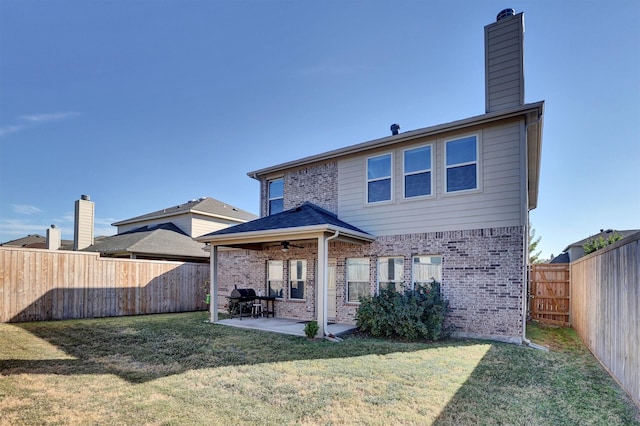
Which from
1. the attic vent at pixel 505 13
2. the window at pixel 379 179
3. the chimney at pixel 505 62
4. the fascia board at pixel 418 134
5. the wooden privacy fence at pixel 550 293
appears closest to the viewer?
the fascia board at pixel 418 134

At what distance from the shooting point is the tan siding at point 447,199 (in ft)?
26.5

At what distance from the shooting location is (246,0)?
10.1 metres

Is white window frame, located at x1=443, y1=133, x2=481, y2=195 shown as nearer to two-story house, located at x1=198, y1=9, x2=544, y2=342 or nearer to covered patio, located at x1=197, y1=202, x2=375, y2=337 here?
two-story house, located at x1=198, y1=9, x2=544, y2=342

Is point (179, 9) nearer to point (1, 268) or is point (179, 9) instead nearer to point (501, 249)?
point (1, 268)

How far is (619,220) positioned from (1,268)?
104 feet

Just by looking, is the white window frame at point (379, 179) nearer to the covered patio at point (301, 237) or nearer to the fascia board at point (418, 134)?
the fascia board at point (418, 134)

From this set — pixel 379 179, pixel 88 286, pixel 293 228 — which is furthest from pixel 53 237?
pixel 379 179

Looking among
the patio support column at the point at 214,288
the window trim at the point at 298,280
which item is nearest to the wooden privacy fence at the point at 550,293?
the window trim at the point at 298,280

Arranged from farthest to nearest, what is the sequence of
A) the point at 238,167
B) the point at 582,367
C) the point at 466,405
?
the point at 238,167, the point at 582,367, the point at 466,405

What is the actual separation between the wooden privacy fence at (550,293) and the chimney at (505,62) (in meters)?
6.46

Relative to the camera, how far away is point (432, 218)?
9.10 meters

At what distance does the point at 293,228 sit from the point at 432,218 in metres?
3.62

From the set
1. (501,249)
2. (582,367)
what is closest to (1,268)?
(501,249)

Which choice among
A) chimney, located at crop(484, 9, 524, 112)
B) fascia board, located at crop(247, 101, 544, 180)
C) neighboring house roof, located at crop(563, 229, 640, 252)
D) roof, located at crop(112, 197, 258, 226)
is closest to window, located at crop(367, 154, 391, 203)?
fascia board, located at crop(247, 101, 544, 180)
